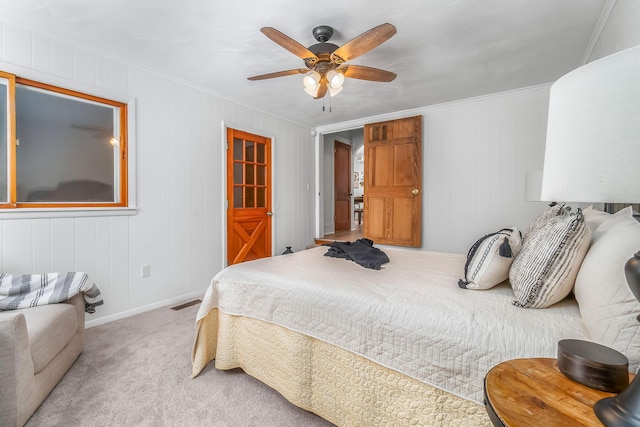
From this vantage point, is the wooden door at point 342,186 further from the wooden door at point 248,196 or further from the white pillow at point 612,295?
the white pillow at point 612,295

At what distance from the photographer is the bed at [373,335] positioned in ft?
3.49

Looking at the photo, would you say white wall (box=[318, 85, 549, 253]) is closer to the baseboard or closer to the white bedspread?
the white bedspread

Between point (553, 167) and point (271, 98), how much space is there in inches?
144

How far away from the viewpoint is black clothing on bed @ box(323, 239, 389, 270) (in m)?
2.03

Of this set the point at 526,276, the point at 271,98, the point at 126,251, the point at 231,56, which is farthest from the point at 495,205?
the point at 126,251

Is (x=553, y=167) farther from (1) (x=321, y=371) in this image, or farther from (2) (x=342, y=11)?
(2) (x=342, y=11)

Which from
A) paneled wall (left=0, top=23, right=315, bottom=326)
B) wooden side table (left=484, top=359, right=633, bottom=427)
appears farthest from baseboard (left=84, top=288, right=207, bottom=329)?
wooden side table (left=484, top=359, right=633, bottom=427)

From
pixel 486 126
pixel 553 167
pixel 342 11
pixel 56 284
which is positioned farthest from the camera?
pixel 486 126

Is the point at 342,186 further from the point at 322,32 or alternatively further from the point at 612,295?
the point at 612,295

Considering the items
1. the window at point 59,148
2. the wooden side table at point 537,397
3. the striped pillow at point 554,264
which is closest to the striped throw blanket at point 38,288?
the window at point 59,148

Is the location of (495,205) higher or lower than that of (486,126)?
lower

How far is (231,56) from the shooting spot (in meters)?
2.72

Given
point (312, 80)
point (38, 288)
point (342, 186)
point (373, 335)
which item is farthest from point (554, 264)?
point (342, 186)

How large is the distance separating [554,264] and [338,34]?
86.0 inches
